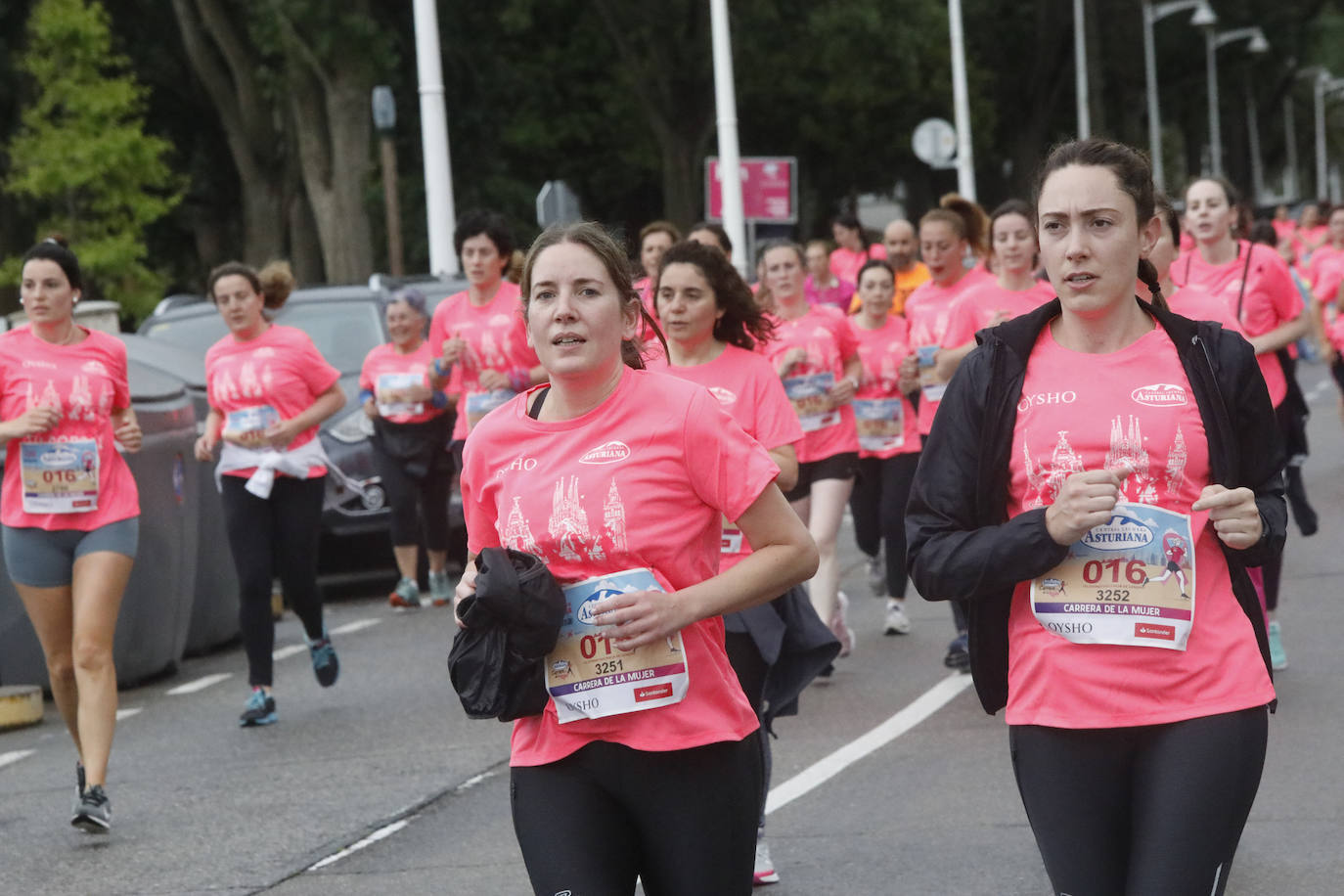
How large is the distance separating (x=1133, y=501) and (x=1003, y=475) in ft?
0.75

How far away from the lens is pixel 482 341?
429 inches

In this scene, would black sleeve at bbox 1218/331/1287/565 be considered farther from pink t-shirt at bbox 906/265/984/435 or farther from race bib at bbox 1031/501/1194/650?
pink t-shirt at bbox 906/265/984/435

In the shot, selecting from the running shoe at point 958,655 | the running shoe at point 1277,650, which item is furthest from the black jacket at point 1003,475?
the running shoe at point 958,655

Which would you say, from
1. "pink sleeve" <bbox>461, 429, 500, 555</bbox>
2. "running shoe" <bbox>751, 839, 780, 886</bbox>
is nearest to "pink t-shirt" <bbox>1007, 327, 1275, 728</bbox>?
"pink sleeve" <bbox>461, 429, 500, 555</bbox>

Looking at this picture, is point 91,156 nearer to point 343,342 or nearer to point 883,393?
point 343,342

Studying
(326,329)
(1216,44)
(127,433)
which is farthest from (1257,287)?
(1216,44)

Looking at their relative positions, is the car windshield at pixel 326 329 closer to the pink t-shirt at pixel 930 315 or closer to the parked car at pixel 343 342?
the parked car at pixel 343 342

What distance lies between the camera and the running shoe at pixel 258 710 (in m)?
9.16

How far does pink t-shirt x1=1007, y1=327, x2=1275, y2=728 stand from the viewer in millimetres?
3525

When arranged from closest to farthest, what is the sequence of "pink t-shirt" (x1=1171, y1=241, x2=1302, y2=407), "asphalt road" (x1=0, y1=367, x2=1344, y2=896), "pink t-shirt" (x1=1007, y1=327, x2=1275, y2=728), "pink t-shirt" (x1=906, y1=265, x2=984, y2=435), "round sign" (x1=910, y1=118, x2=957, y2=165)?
"pink t-shirt" (x1=1007, y1=327, x2=1275, y2=728) < "asphalt road" (x1=0, y1=367, x2=1344, y2=896) < "pink t-shirt" (x1=1171, y1=241, x2=1302, y2=407) < "pink t-shirt" (x1=906, y1=265, x2=984, y2=435) < "round sign" (x1=910, y1=118, x2=957, y2=165)

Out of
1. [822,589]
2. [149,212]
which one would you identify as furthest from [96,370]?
[149,212]

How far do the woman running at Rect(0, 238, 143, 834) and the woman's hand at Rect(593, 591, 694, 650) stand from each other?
4.02 m

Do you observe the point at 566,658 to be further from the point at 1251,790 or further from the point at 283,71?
the point at 283,71

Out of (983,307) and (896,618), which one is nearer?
(983,307)
